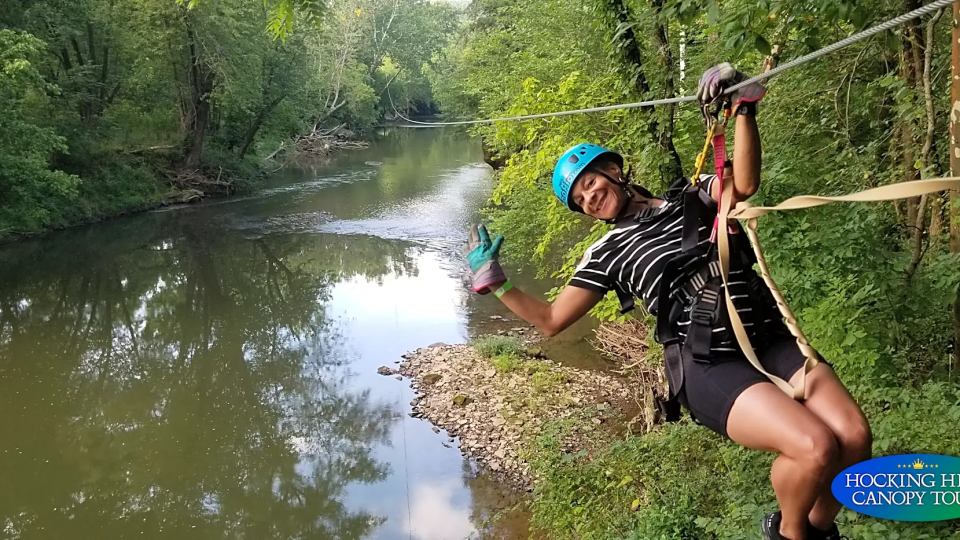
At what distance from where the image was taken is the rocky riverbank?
7480 millimetres

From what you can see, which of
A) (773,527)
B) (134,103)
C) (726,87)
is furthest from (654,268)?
(134,103)

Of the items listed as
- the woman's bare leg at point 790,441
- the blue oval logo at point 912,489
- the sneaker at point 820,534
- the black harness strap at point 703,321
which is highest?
the black harness strap at point 703,321

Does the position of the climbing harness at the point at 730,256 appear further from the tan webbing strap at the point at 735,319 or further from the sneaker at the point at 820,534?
the sneaker at the point at 820,534

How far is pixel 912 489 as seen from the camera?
262cm

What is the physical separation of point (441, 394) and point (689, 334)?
23.3ft

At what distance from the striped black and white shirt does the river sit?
449 cm

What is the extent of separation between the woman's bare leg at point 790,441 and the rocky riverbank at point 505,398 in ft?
16.7

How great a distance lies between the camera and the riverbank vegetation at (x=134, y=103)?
1480cm

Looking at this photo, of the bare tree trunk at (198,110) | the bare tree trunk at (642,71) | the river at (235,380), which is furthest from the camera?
the bare tree trunk at (198,110)

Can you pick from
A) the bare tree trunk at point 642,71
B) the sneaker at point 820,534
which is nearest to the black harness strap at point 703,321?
the sneaker at point 820,534

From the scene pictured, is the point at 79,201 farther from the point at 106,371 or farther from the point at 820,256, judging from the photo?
the point at 820,256

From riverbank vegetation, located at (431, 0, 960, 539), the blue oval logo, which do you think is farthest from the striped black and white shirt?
riverbank vegetation, located at (431, 0, 960, 539)

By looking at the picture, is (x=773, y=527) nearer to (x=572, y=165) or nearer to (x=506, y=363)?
(x=572, y=165)

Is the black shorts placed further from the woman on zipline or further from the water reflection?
the water reflection
